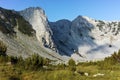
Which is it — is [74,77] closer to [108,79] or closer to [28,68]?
[108,79]

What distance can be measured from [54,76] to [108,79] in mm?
10862

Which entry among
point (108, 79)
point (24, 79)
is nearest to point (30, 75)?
point (24, 79)

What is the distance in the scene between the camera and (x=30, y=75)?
7131 centimetres

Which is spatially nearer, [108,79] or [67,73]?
[108,79]

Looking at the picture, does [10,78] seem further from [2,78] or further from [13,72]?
[13,72]

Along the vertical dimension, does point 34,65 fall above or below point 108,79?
above

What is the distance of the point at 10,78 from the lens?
65.0m

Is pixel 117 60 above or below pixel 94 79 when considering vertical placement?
above

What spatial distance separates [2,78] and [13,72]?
347 inches

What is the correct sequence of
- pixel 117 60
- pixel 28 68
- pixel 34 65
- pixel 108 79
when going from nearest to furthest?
pixel 108 79, pixel 28 68, pixel 34 65, pixel 117 60

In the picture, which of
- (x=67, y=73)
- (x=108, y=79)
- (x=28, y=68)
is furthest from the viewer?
(x=28, y=68)

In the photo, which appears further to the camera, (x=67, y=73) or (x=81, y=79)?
(x=67, y=73)

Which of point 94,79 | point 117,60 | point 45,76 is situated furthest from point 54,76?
point 117,60

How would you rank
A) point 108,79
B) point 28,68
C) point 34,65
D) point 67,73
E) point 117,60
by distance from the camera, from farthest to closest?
1. point 117,60
2. point 34,65
3. point 28,68
4. point 67,73
5. point 108,79
